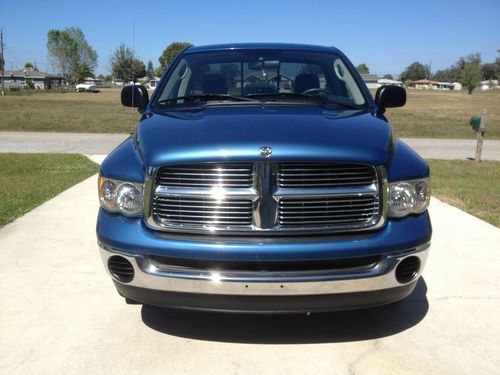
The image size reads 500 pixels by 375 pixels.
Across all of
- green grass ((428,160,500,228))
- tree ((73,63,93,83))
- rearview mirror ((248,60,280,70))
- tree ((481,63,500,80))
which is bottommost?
tree ((73,63,93,83))

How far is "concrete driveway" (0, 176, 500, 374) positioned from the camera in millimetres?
2916

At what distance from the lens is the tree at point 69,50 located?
320 feet

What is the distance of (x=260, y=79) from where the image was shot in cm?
430

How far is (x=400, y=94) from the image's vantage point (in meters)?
4.36

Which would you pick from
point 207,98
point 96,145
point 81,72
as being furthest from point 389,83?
point 81,72

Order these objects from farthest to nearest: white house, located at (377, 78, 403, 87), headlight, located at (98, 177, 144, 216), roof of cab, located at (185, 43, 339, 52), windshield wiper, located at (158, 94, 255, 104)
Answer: white house, located at (377, 78, 403, 87) → roof of cab, located at (185, 43, 339, 52) → windshield wiper, located at (158, 94, 255, 104) → headlight, located at (98, 177, 144, 216)

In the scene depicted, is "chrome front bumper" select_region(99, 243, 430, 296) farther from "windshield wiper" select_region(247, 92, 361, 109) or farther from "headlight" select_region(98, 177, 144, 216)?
"windshield wiper" select_region(247, 92, 361, 109)

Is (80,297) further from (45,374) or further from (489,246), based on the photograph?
(489,246)

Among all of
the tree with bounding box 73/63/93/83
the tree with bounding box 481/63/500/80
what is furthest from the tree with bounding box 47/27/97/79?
the tree with bounding box 481/63/500/80

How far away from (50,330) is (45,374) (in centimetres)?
51

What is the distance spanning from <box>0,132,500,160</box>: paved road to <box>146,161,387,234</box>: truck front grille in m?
9.71

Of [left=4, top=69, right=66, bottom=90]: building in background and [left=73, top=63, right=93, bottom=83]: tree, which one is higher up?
[left=73, top=63, right=93, bottom=83]: tree

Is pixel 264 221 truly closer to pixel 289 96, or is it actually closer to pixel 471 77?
pixel 289 96

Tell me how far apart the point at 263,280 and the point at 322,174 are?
0.65 m
